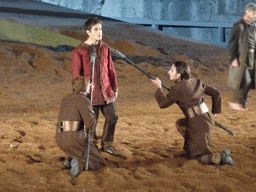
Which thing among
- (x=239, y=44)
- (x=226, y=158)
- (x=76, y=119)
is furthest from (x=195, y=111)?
(x=239, y=44)

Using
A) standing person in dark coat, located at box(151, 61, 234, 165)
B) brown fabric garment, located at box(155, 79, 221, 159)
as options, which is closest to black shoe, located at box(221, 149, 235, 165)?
standing person in dark coat, located at box(151, 61, 234, 165)

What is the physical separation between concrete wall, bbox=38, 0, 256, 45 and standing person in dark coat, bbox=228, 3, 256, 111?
1505 centimetres

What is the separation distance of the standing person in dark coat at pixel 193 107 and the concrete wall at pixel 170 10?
1633 cm

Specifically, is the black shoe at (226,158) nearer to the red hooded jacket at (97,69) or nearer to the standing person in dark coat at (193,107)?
the standing person in dark coat at (193,107)

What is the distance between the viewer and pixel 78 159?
3248 mm

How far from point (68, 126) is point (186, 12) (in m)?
17.5

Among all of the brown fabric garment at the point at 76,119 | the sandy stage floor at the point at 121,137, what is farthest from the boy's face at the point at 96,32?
the sandy stage floor at the point at 121,137

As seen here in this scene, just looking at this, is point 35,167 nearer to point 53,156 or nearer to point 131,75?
point 53,156

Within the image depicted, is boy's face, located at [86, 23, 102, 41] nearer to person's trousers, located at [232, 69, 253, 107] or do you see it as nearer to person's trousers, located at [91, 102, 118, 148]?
person's trousers, located at [91, 102, 118, 148]

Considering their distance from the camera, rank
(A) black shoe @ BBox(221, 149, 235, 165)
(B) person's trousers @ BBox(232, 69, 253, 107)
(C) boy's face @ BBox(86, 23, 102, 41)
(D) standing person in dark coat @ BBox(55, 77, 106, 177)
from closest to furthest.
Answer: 1. (D) standing person in dark coat @ BBox(55, 77, 106, 177)
2. (A) black shoe @ BBox(221, 149, 235, 165)
3. (C) boy's face @ BBox(86, 23, 102, 41)
4. (B) person's trousers @ BBox(232, 69, 253, 107)

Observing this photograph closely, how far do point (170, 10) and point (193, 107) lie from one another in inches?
664

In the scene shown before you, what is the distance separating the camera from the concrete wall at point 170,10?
19109mm

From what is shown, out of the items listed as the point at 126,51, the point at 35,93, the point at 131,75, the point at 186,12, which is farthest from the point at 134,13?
the point at 35,93

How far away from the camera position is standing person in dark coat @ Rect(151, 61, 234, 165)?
3.35 meters
